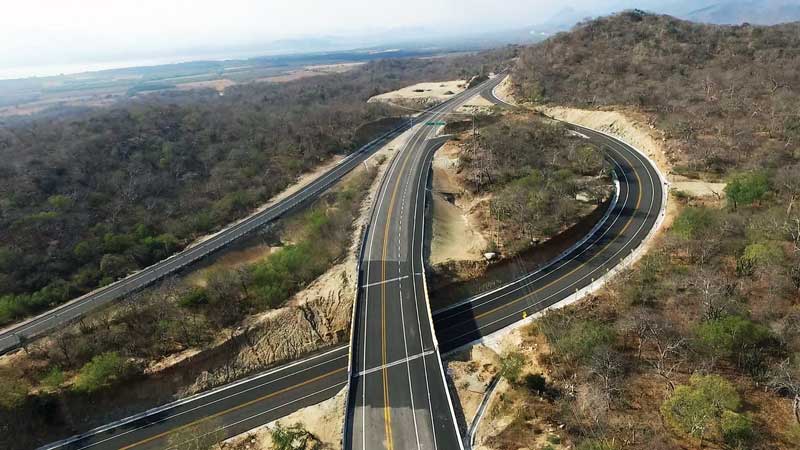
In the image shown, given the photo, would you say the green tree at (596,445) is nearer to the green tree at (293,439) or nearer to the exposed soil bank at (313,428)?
the exposed soil bank at (313,428)

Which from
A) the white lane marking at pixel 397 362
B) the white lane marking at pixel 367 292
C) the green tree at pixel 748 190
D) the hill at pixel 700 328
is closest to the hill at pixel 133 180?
the white lane marking at pixel 367 292

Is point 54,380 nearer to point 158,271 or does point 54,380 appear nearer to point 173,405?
point 173,405

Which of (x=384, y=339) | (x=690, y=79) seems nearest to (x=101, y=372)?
(x=384, y=339)

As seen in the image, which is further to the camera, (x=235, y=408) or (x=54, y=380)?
(x=235, y=408)

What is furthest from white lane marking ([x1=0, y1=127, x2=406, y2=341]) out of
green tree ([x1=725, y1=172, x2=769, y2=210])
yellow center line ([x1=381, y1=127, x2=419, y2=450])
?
green tree ([x1=725, y1=172, x2=769, y2=210])

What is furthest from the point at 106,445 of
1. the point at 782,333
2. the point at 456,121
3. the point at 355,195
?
the point at 456,121

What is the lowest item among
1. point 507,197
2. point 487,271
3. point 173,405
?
point 173,405
